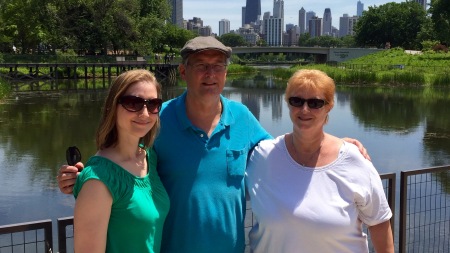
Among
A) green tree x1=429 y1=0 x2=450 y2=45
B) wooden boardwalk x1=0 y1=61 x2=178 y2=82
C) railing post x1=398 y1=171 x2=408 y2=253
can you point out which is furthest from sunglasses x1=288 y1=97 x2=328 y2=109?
green tree x1=429 y1=0 x2=450 y2=45

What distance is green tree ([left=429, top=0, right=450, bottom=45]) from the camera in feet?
201

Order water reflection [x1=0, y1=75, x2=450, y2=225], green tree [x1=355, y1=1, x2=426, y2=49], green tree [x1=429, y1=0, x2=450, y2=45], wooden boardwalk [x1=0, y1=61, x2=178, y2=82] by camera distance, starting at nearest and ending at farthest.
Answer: water reflection [x1=0, y1=75, x2=450, y2=225], wooden boardwalk [x1=0, y1=61, x2=178, y2=82], green tree [x1=429, y1=0, x2=450, y2=45], green tree [x1=355, y1=1, x2=426, y2=49]

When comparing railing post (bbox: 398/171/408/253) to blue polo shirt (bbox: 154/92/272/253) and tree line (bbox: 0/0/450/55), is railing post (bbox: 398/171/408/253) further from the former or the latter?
tree line (bbox: 0/0/450/55)

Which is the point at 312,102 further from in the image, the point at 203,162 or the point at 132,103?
the point at 132,103

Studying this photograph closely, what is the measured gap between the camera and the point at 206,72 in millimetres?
3139

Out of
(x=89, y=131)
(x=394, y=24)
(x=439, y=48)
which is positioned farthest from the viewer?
(x=394, y=24)

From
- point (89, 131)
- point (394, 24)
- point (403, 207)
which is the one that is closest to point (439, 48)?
point (394, 24)

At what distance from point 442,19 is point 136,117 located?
66.2 metres

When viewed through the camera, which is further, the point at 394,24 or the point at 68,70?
the point at 394,24

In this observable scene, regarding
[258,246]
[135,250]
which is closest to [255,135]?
[258,246]

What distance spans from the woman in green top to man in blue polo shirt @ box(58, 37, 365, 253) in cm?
19

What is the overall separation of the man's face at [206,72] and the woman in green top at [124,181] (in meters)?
0.30

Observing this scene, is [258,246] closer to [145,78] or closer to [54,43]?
[145,78]

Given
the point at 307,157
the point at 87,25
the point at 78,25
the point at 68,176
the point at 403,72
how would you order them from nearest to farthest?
the point at 68,176 < the point at 307,157 < the point at 403,72 < the point at 87,25 < the point at 78,25
